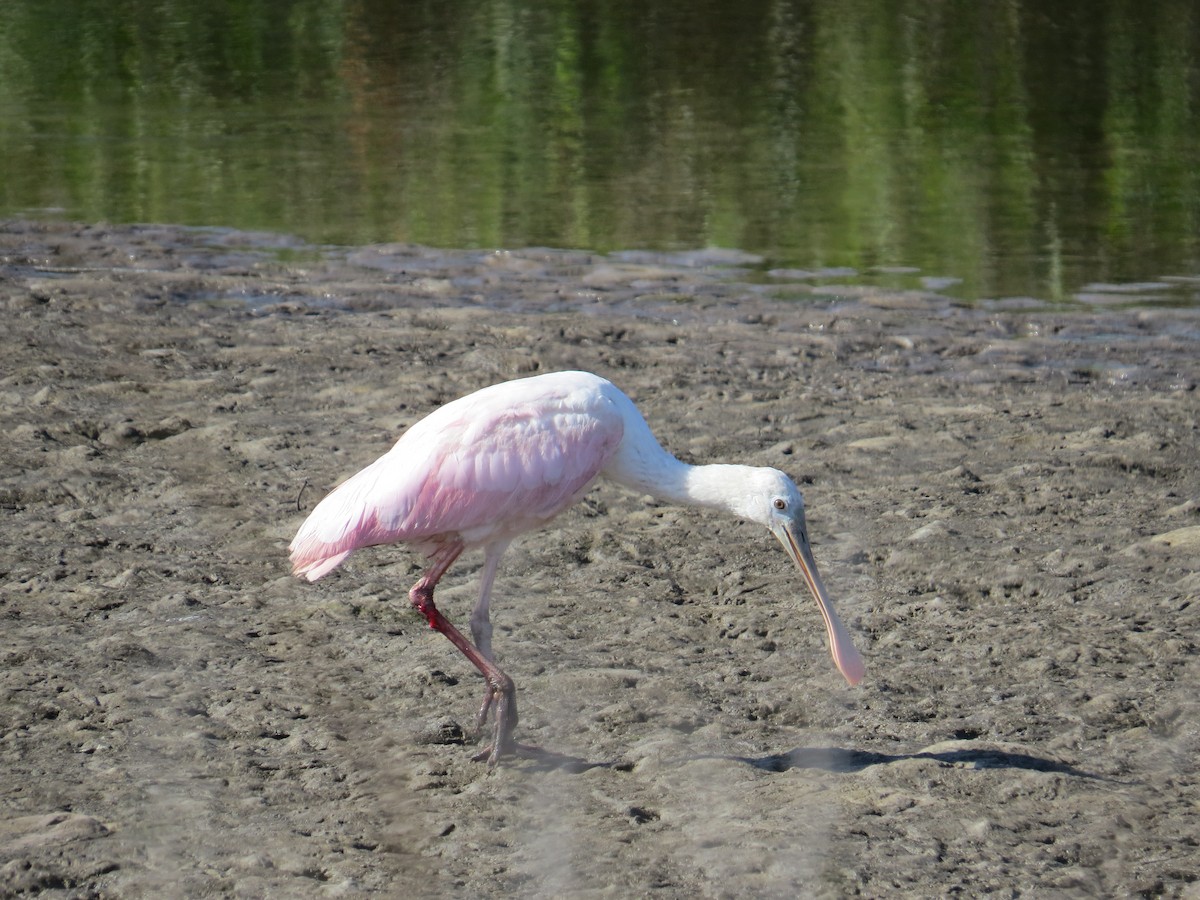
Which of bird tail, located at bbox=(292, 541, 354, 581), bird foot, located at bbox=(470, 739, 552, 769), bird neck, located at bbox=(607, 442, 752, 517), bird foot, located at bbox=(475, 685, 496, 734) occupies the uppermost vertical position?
bird neck, located at bbox=(607, 442, 752, 517)

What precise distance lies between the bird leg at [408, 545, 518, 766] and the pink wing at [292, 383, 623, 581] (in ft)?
0.39

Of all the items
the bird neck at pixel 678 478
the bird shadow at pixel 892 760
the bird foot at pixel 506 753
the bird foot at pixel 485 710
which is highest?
the bird neck at pixel 678 478

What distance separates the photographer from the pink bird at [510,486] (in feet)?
15.3

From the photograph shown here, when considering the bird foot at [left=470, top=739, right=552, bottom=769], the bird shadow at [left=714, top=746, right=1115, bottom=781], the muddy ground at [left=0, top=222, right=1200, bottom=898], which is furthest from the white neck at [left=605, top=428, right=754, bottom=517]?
the bird foot at [left=470, top=739, right=552, bottom=769]

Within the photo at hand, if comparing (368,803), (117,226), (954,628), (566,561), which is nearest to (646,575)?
(566,561)

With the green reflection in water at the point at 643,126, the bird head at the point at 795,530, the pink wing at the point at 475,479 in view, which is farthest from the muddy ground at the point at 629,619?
the green reflection in water at the point at 643,126

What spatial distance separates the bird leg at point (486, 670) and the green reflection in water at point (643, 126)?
519cm

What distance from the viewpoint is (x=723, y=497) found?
15.4ft

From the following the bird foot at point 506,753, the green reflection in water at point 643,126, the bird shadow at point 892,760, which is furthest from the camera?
the green reflection in water at point 643,126

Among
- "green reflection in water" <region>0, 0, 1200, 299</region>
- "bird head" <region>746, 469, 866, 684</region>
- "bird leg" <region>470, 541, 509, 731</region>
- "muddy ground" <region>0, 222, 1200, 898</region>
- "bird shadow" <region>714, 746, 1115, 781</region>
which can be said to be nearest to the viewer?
"muddy ground" <region>0, 222, 1200, 898</region>

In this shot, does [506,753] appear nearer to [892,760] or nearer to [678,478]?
[678,478]

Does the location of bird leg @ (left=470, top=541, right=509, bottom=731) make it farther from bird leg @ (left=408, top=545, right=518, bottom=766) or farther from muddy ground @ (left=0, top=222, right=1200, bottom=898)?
muddy ground @ (left=0, top=222, right=1200, bottom=898)

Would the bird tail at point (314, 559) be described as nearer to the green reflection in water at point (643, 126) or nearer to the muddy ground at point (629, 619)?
the muddy ground at point (629, 619)

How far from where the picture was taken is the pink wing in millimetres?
4672
